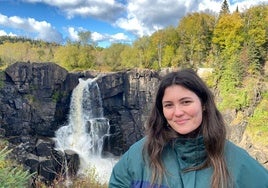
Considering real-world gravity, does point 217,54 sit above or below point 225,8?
below

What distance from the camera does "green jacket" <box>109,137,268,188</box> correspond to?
1945 millimetres

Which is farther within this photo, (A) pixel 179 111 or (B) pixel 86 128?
(B) pixel 86 128

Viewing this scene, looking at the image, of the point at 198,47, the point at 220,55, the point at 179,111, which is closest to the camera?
the point at 179,111

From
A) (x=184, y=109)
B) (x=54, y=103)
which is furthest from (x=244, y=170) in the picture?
(x=54, y=103)

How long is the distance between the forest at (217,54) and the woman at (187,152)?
25.4 m

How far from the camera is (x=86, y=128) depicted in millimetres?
29234

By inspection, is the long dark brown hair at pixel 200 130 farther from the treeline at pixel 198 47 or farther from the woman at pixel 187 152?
the treeline at pixel 198 47

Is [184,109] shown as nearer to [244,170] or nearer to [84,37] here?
[244,170]

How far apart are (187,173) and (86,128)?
27.8m

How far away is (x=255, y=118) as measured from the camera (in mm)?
27516

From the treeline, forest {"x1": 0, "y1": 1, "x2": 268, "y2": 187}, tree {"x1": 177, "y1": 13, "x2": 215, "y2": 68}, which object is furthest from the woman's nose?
tree {"x1": 177, "y1": 13, "x2": 215, "y2": 68}

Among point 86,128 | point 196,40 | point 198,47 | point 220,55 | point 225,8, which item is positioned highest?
point 225,8

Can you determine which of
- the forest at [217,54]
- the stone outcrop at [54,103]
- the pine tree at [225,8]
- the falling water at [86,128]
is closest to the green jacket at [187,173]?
the stone outcrop at [54,103]

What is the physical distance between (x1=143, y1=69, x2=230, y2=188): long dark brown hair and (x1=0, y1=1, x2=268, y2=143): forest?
2537 centimetres
